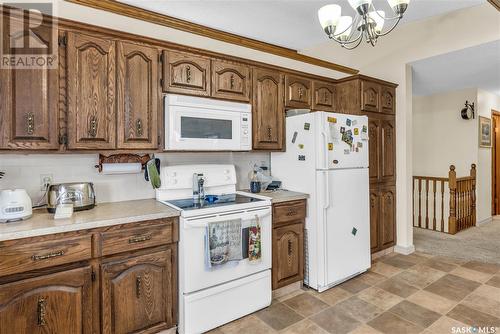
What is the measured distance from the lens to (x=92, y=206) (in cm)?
202

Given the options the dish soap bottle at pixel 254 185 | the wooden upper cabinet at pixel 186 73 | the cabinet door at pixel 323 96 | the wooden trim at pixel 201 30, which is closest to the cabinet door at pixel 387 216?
the cabinet door at pixel 323 96

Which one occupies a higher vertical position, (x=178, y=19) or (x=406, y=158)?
(x=178, y=19)

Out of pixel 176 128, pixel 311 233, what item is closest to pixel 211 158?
pixel 176 128

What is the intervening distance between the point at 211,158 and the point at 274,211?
82 cm

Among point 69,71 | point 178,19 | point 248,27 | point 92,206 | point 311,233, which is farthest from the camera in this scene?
point 248,27

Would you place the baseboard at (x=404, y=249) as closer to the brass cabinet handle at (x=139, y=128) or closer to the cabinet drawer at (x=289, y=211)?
the cabinet drawer at (x=289, y=211)

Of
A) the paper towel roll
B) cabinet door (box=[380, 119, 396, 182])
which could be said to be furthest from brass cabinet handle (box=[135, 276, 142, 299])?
cabinet door (box=[380, 119, 396, 182])

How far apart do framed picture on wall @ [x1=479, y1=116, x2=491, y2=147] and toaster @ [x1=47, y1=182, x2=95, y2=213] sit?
19.4 ft

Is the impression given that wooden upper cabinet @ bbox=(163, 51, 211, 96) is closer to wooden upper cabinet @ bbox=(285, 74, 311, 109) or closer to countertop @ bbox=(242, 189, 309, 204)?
wooden upper cabinet @ bbox=(285, 74, 311, 109)

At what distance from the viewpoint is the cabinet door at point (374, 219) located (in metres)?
3.26

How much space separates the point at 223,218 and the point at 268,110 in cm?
122

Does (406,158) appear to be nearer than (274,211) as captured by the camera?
No

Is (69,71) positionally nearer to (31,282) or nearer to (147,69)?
(147,69)

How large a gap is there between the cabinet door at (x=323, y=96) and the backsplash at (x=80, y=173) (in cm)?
125
